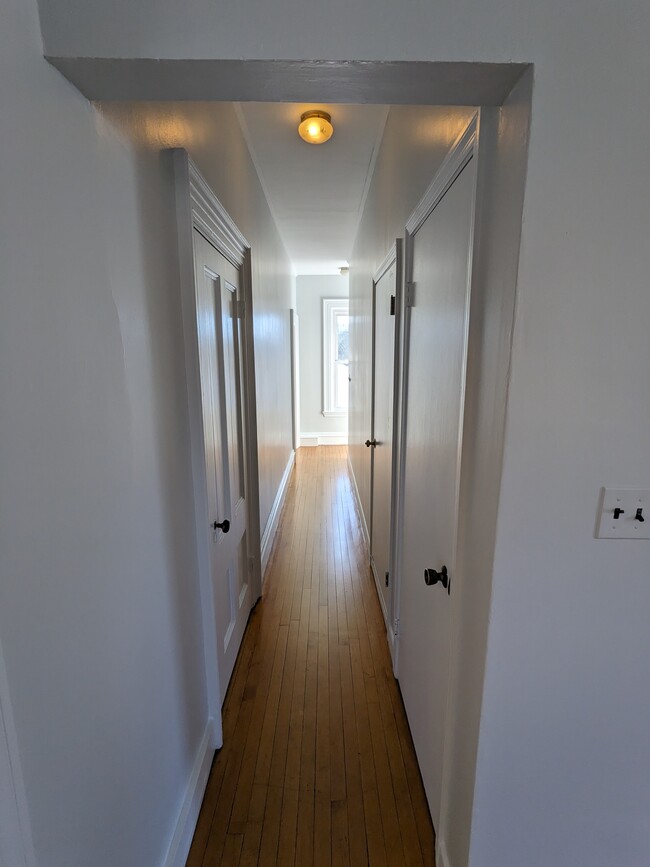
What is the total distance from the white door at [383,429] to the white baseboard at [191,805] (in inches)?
39.9

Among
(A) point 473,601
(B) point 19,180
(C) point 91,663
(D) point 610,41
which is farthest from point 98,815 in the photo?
(D) point 610,41

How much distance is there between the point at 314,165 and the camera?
2.73 metres

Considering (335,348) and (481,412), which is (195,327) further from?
(335,348)

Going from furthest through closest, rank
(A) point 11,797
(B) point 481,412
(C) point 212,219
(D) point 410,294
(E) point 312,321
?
(E) point 312,321
(D) point 410,294
(C) point 212,219
(B) point 481,412
(A) point 11,797

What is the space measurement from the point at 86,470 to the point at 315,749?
151cm

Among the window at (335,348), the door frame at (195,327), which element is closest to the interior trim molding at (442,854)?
the door frame at (195,327)

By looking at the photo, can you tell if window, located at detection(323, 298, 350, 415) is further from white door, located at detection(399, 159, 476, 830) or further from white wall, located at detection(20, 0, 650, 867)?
white wall, located at detection(20, 0, 650, 867)

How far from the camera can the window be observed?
650 centimetres

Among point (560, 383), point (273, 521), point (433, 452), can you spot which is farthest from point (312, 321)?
point (560, 383)

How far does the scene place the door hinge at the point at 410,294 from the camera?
1.68 m

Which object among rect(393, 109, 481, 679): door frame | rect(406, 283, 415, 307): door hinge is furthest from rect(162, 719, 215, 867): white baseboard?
rect(406, 283, 415, 307): door hinge

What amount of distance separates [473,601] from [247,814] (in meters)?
1.16

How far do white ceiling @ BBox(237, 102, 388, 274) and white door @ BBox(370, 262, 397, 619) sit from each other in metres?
0.74

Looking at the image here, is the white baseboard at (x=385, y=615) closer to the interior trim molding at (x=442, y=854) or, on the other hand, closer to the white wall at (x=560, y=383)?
the interior trim molding at (x=442, y=854)
